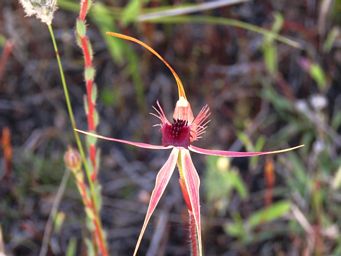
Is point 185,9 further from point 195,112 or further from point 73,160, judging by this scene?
point 73,160

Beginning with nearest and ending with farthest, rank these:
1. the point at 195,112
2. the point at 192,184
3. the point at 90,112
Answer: the point at 192,184
the point at 90,112
the point at 195,112

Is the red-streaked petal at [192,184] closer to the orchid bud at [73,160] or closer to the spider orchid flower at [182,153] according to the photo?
the spider orchid flower at [182,153]

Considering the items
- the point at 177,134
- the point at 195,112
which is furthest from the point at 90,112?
the point at 195,112

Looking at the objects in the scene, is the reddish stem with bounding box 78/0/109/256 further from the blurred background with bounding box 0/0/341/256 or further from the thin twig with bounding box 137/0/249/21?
the thin twig with bounding box 137/0/249/21

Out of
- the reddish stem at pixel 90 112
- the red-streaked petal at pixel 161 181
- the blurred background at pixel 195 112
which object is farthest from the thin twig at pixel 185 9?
the red-streaked petal at pixel 161 181

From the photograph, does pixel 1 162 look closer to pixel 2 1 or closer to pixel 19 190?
pixel 19 190

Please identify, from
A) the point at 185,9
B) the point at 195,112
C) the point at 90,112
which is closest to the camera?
the point at 90,112

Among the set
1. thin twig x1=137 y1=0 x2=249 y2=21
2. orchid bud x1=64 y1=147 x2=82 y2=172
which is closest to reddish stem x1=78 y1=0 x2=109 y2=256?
orchid bud x1=64 y1=147 x2=82 y2=172
